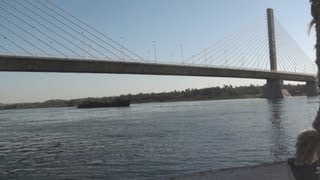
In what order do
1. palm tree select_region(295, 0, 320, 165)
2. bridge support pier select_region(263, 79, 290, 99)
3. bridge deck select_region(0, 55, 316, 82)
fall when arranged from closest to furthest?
palm tree select_region(295, 0, 320, 165) → bridge deck select_region(0, 55, 316, 82) → bridge support pier select_region(263, 79, 290, 99)

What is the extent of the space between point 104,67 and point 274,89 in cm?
6599

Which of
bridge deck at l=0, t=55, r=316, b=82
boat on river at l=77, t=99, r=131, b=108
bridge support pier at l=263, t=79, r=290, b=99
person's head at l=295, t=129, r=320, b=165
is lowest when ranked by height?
person's head at l=295, t=129, r=320, b=165

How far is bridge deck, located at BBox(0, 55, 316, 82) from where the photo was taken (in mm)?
67500

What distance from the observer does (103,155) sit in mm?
26703

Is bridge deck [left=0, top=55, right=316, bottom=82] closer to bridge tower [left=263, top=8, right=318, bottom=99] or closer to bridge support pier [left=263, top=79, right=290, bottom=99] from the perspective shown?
bridge tower [left=263, top=8, right=318, bottom=99]

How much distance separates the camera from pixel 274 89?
13475 centimetres

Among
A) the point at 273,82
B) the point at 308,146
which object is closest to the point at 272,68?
the point at 273,82

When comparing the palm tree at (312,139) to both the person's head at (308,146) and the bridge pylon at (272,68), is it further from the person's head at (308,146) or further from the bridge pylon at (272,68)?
the bridge pylon at (272,68)

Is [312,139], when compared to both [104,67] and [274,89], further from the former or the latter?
[274,89]

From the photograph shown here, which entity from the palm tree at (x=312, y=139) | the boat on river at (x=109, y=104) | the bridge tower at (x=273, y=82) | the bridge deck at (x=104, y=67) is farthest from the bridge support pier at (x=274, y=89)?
the palm tree at (x=312, y=139)

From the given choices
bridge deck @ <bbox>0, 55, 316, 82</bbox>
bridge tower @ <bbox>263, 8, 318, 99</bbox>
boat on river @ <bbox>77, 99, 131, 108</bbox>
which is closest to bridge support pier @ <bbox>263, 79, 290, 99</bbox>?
bridge tower @ <bbox>263, 8, 318, 99</bbox>

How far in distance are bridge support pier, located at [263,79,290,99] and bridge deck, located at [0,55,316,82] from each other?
18.1 metres

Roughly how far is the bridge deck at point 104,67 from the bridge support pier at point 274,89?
18058 mm

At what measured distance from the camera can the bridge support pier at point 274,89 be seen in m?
132
